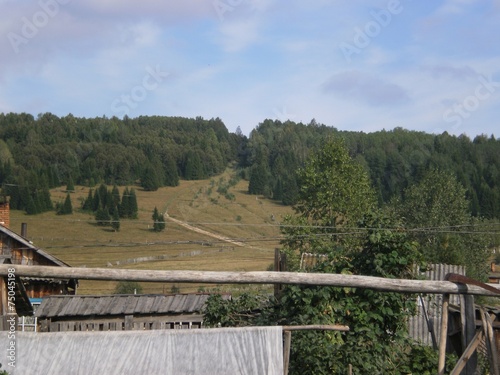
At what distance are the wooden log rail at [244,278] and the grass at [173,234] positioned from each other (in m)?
42.6

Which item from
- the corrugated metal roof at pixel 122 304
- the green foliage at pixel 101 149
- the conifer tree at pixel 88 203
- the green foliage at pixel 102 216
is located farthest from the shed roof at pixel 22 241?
the conifer tree at pixel 88 203

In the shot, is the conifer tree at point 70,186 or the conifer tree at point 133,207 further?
the conifer tree at point 70,186

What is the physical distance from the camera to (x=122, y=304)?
20125mm

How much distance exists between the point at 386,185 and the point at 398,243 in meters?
96.2

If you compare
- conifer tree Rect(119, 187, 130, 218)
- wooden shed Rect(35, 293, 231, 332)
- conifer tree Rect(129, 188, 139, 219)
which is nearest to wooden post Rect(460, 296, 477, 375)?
wooden shed Rect(35, 293, 231, 332)

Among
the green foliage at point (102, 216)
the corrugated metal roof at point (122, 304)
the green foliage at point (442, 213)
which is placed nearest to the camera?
the corrugated metal roof at point (122, 304)

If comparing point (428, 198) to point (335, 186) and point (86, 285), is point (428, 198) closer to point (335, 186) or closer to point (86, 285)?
point (335, 186)

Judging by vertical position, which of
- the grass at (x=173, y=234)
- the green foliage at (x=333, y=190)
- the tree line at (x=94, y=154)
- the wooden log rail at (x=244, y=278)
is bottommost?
the grass at (x=173, y=234)

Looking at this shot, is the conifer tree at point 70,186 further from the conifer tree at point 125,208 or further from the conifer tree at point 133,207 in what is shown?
the conifer tree at point 133,207

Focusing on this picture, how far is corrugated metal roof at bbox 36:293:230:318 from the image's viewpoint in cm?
1969

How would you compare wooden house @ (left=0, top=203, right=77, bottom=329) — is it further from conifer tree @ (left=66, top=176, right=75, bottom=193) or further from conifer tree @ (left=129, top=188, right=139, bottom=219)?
conifer tree @ (left=66, top=176, right=75, bottom=193)

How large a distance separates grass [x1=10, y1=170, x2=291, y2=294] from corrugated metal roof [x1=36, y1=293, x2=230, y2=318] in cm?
2805

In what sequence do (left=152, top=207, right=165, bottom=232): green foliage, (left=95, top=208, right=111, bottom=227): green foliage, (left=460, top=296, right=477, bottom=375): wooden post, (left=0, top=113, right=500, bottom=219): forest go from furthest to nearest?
(left=0, top=113, right=500, bottom=219): forest → (left=152, top=207, right=165, bottom=232): green foliage → (left=95, top=208, right=111, bottom=227): green foliage → (left=460, top=296, right=477, bottom=375): wooden post

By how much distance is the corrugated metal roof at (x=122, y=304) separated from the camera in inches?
775
